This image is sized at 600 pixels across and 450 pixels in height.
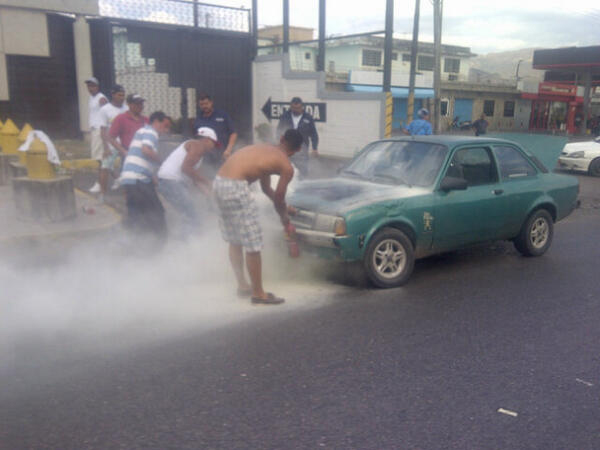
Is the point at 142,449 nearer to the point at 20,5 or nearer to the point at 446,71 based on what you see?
the point at 20,5

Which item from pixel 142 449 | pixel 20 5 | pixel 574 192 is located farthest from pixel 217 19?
pixel 142 449

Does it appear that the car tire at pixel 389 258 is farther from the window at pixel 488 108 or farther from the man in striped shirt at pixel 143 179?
the window at pixel 488 108

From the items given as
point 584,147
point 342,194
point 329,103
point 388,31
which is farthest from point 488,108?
point 342,194

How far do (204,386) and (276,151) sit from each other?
86.7 inches

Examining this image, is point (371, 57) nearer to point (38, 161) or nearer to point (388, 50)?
point (388, 50)

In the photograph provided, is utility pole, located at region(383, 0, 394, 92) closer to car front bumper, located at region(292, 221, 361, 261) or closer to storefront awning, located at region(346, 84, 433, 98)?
car front bumper, located at region(292, 221, 361, 261)

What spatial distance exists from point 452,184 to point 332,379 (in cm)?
293

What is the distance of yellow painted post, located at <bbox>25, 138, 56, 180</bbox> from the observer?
297 inches

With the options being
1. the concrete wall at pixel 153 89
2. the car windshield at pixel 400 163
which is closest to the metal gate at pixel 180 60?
the concrete wall at pixel 153 89

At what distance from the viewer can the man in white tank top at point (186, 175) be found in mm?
5902

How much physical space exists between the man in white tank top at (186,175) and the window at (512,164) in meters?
3.31

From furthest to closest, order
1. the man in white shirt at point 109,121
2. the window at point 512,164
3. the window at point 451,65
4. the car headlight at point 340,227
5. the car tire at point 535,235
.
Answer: the window at point 451,65 → the man in white shirt at point 109,121 → the car tire at point 535,235 → the window at point 512,164 → the car headlight at point 340,227

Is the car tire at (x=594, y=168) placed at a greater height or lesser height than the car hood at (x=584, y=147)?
lesser

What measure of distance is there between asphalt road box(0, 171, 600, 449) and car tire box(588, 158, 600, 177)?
12372 millimetres
